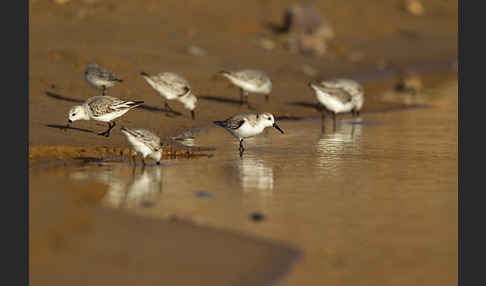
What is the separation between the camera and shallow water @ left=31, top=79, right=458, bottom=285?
28.6ft

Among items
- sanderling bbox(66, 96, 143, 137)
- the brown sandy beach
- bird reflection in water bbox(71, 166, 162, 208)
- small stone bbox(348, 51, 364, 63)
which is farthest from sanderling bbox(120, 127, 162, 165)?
small stone bbox(348, 51, 364, 63)

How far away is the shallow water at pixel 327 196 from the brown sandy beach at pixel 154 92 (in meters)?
0.47

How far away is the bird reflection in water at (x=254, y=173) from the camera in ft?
40.0

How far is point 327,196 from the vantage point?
37.9 ft

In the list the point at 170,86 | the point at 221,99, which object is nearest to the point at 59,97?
the point at 170,86

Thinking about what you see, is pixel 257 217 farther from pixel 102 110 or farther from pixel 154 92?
pixel 154 92

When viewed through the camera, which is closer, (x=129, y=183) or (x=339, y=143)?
(x=129, y=183)

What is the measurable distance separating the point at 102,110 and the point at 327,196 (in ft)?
19.2

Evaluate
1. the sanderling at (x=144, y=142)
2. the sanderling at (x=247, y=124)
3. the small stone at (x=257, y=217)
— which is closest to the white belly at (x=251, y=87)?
the sanderling at (x=247, y=124)

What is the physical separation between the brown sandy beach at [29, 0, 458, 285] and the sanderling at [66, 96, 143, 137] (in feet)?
1.05

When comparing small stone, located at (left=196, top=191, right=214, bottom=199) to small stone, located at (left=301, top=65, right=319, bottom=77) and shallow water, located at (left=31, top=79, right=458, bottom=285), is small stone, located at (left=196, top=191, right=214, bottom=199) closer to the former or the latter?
shallow water, located at (left=31, top=79, right=458, bottom=285)

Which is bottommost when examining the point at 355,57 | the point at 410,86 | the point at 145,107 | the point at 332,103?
the point at 145,107

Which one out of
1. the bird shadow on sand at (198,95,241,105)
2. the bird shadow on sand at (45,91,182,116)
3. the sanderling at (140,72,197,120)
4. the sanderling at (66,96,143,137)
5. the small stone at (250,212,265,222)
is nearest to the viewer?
the small stone at (250,212,265,222)

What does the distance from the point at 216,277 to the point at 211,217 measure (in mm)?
2398
